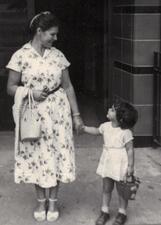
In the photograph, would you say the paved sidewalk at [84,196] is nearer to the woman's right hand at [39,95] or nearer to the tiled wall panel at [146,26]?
the woman's right hand at [39,95]

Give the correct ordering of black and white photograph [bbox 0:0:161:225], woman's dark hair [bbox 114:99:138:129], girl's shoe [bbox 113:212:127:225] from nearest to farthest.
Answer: woman's dark hair [bbox 114:99:138:129] → black and white photograph [bbox 0:0:161:225] → girl's shoe [bbox 113:212:127:225]

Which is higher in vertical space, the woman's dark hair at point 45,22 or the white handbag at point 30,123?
the woman's dark hair at point 45,22

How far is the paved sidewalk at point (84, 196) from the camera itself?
5.26 m

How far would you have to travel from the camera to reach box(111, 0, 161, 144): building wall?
23.2ft

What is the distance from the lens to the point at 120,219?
5.11 meters

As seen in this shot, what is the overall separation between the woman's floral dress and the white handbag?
7cm

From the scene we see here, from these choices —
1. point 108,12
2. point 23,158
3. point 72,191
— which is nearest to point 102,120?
point 108,12

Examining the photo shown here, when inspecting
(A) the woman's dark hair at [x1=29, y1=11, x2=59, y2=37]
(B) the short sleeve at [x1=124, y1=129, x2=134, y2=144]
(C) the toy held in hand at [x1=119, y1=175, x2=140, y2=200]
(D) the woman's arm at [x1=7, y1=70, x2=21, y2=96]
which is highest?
(A) the woman's dark hair at [x1=29, y1=11, x2=59, y2=37]

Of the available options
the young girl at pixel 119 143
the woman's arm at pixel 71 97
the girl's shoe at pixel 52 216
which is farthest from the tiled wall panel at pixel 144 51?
the girl's shoe at pixel 52 216

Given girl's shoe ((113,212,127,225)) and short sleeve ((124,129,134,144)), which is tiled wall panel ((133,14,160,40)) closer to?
short sleeve ((124,129,134,144))

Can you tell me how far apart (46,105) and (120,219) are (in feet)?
3.59

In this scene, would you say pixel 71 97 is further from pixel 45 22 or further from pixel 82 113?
pixel 82 113

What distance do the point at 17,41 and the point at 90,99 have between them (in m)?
1.51

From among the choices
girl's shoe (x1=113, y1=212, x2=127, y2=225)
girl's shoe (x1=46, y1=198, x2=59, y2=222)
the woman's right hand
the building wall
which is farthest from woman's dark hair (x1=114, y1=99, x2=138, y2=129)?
the building wall
